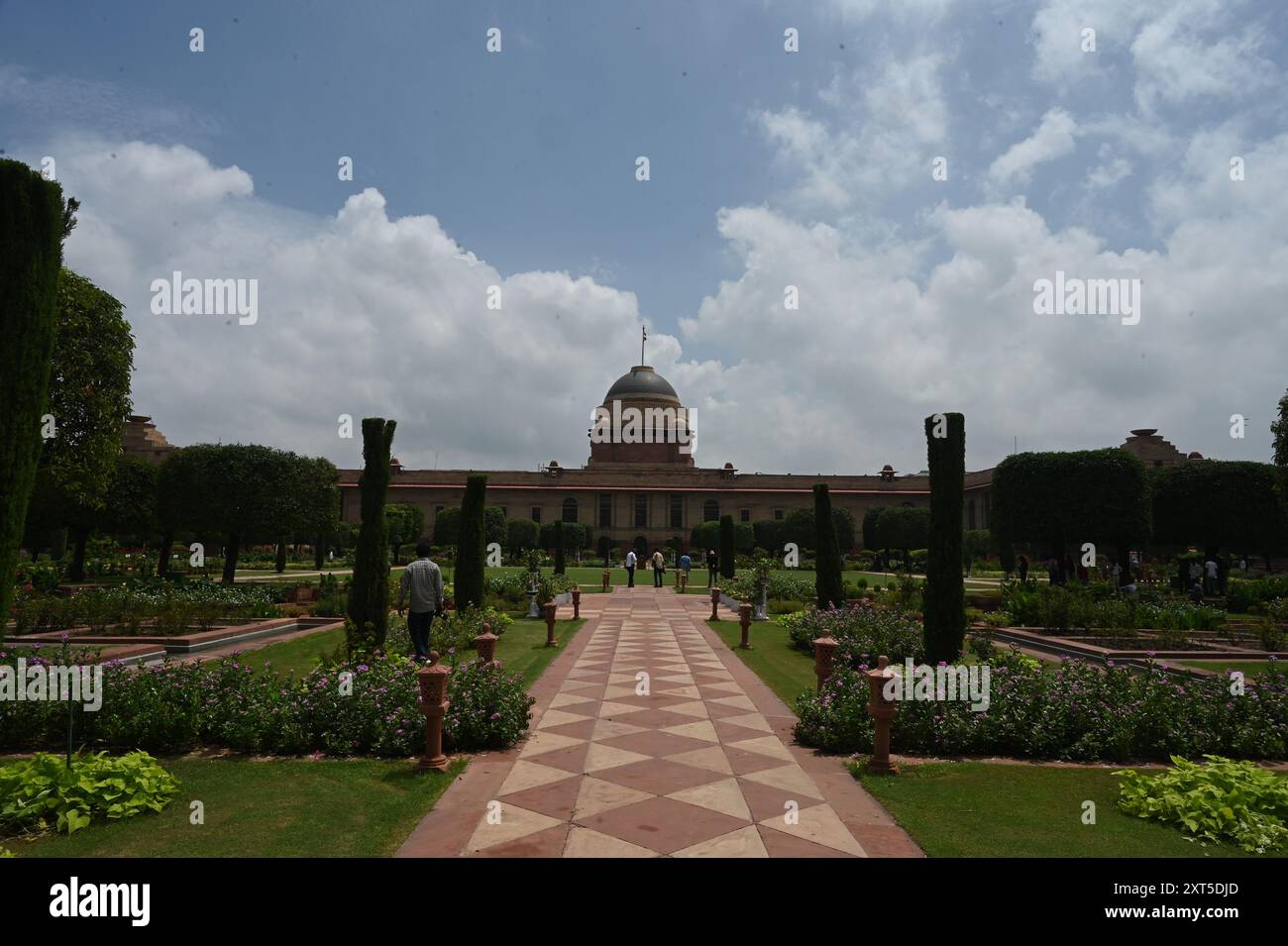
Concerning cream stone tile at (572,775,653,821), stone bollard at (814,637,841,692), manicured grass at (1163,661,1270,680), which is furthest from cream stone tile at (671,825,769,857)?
manicured grass at (1163,661,1270,680)

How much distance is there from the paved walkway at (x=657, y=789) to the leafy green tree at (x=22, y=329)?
324 centimetres

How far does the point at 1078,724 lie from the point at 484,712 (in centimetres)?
→ 489

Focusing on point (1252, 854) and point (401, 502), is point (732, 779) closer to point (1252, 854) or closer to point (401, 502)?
point (1252, 854)

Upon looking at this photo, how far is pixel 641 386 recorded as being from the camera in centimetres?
6369

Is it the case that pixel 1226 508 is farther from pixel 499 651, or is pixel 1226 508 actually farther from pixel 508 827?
pixel 508 827

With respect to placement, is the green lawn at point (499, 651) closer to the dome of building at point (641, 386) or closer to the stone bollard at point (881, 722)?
the stone bollard at point (881, 722)

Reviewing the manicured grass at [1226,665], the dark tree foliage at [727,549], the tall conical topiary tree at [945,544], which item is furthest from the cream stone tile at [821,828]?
the dark tree foliage at [727,549]

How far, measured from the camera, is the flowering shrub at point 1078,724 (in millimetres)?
5855

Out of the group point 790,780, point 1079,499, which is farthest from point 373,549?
point 1079,499

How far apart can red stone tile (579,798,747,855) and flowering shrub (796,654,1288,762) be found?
6.52 feet

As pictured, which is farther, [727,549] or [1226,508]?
[1226,508]

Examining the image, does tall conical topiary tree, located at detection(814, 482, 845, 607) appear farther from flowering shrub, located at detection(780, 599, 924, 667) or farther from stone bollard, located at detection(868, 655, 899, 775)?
stone bollard, located at detection(868, 655, 899, 775)

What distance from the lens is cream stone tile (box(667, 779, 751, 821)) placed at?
4.45 metres

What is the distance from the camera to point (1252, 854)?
3834mm
